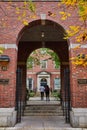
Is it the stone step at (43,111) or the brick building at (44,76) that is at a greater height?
the brick building at (44,76)

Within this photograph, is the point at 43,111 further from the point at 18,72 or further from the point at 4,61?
the point at 4,61

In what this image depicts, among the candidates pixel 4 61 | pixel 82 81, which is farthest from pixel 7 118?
pixel 82 81

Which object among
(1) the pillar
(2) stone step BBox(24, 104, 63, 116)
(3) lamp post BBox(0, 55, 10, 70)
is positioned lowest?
(2) stone step BBox(24, 104, 63, 116)

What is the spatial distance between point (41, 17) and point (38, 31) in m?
2.67

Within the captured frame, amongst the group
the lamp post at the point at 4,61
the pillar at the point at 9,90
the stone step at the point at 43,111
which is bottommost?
the stone step at the point at 43,111

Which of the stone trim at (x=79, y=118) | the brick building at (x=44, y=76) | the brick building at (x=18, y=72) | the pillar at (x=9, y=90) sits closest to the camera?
the stone trim at (x=79, y=118)

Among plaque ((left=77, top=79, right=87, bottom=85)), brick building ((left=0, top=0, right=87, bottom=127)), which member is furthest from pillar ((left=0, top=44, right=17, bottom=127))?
plaque ((left=77, top=79, right=87, bottom=85))

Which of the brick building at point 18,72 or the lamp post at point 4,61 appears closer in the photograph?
the brick building at point 18,72

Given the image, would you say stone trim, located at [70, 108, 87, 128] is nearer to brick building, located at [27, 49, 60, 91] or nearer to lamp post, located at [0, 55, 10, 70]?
lamp post, located at [0, 55, 10, 70]

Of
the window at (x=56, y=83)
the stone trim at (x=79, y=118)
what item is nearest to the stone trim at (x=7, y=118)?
the stone trim at (x=79, y=118)

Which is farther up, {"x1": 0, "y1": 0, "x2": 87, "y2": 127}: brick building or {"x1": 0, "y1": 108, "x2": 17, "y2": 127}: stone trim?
{"x1": 0, "y1": 0, "x2": 87, "y2": 127}: brick building

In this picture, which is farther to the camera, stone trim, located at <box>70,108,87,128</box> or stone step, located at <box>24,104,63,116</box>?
stone step, located at <box>24,104,63,116</box>

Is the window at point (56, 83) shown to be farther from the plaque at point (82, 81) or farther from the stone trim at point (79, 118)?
the stone trim at point (79, 118)

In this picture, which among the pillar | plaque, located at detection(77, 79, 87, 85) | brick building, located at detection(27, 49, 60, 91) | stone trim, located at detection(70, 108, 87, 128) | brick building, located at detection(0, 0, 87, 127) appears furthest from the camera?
brick building, located at detection(27, 49, 60, 91)
